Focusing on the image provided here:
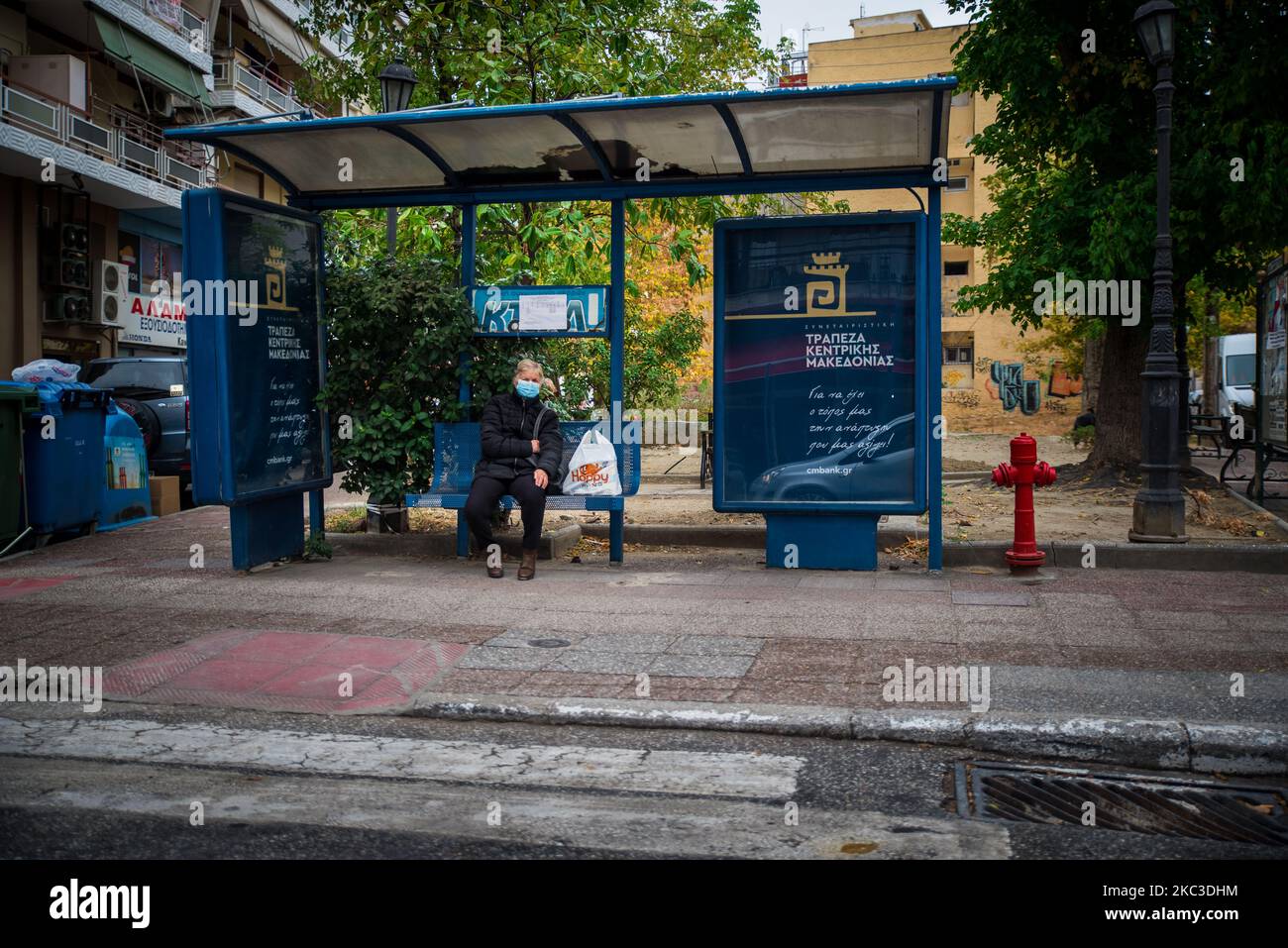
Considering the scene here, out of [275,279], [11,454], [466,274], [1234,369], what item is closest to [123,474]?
[11,454]

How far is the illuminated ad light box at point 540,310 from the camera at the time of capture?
381 inches

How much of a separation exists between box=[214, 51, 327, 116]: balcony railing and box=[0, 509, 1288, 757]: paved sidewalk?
23.0 m

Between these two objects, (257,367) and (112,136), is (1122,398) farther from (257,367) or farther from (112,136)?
(112,136)

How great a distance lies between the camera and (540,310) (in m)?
9.81

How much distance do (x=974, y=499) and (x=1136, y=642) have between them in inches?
290

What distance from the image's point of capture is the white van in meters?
30.3

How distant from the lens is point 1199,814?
4.37 m

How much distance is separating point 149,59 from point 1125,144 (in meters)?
21.6

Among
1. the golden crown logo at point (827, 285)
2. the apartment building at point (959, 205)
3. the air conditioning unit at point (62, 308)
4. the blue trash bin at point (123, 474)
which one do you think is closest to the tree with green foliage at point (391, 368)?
the golden crown logo at point (827, 285)

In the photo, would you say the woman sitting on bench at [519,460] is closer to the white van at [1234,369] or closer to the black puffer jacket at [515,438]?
the black puffer jacket at [515,438]

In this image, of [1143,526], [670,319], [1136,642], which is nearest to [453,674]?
[1136,642]

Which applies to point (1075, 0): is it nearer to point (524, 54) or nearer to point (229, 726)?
point (524, 54)

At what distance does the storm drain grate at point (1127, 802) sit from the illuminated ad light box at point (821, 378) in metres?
4.58

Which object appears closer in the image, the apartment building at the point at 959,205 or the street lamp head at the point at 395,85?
the street lamp head at the point at 395,85
